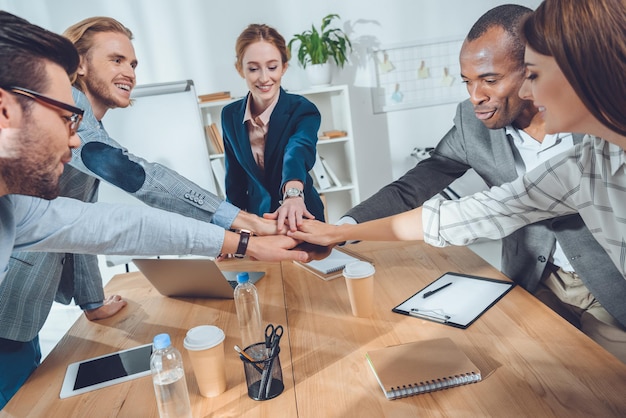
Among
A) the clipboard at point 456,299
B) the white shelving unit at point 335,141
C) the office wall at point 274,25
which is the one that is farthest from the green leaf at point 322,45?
the clipboard at point 456,299

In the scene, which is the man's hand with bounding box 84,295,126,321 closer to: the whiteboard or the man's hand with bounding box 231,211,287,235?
the man's hand with bounding box 231,211,287,235

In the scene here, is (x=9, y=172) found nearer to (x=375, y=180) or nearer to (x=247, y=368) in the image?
(x=247, y=368)

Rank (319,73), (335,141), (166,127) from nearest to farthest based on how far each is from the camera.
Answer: (166,127) → (319,73) → (335,141)

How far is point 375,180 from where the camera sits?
4.12 meters

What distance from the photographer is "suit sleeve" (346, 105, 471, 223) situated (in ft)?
6.26

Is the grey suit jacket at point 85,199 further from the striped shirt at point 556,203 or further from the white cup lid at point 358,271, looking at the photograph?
the striped shirt at point 556,203

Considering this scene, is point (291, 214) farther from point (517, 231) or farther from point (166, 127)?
point (166, 127)

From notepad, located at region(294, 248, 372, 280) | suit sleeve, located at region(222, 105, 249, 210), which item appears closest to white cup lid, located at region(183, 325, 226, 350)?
notepad, located at region(294, 248, 372, 280)

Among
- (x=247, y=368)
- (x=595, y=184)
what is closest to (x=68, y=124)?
(x=247, y=368)

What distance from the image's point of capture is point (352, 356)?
113cm

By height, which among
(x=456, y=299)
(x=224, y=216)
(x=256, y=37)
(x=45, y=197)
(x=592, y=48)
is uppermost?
(x=256, y=37)

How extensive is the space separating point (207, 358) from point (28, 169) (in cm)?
52

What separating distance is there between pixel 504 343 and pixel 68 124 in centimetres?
108

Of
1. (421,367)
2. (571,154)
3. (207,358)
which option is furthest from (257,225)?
(571,154)
